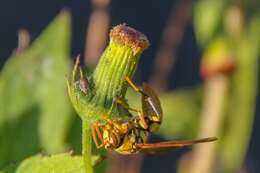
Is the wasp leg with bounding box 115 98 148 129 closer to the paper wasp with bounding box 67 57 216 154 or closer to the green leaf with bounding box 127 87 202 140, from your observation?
the paper wasp with bounding box 67 57 216 154

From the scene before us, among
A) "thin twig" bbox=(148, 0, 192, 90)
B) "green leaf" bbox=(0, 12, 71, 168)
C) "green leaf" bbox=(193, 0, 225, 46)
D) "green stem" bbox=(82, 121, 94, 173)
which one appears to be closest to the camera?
"green stem" bbox=(82, 121, 94, 173)

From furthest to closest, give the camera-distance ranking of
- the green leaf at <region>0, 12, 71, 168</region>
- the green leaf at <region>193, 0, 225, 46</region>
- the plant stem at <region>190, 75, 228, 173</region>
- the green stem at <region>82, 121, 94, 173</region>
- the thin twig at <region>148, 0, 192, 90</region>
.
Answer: the thin twig at <region>148, 0, 192, 90</region>, the green leaf at <region>193, 0, 225, 46</region>, the plant stem at <region>190, 75, 228, 173</region>, the green leaf at <region>0, 12, 71, 168</region>, the green stem at <region>82, 121, 94, 173</region>

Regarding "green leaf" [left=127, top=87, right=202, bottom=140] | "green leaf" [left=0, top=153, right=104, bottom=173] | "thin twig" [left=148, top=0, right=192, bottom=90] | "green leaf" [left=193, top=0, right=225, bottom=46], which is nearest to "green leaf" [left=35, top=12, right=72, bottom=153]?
"green leaf" [left=0, top=153, right=104, bottom=173]

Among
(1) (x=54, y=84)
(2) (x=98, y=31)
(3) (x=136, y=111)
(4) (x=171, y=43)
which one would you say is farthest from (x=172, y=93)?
(3) (x=136, y=111)

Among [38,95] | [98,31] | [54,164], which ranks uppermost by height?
[98,31]

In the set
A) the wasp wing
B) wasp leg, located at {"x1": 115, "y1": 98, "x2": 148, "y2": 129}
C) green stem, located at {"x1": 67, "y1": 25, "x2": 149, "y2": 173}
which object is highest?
green stem, located at {"x1": 67, "y1": 25, "x2": 149, "y2": 173}

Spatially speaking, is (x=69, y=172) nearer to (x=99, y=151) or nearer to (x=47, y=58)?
(x=99, y=151)

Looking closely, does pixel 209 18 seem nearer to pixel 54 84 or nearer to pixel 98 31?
pixel 98 31

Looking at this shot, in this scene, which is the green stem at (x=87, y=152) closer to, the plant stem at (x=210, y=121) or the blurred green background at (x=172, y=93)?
the blurred green background at (x=172, y=93)

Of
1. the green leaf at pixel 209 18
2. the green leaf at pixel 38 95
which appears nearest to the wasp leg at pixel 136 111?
the green leaf at pixel 38 95

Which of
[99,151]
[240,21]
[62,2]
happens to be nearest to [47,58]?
[99,151]

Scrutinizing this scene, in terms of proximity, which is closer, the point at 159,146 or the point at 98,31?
the point at 159,146
